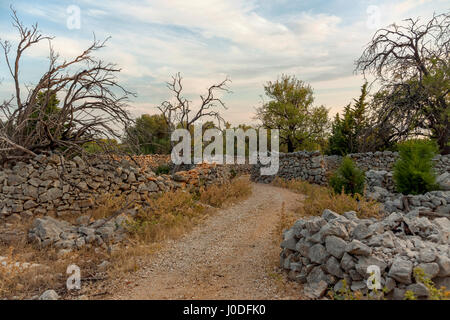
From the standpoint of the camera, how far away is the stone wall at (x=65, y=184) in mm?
7230

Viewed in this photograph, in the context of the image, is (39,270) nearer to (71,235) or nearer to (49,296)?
(49,296)

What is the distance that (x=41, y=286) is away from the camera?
4.16 meters

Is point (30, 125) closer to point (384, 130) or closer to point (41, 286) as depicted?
point (41, 286)

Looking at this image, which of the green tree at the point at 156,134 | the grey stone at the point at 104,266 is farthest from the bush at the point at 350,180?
the green tree at the point at 156,134

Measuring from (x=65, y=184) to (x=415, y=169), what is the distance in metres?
9.93

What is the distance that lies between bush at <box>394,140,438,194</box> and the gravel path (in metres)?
4.08

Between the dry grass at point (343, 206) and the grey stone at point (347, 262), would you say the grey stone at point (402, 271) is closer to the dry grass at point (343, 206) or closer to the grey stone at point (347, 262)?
the grey stone at point (347, 262)

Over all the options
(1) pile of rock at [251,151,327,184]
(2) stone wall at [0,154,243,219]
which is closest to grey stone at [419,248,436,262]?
(2) stone wall at [0,154,243,219]

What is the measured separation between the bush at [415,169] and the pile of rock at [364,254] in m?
3.38

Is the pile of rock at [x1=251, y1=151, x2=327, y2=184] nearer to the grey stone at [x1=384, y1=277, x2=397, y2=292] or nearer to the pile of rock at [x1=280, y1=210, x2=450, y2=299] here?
the pile of rock at [x1=280, y1=210, x2=450, y2=299]

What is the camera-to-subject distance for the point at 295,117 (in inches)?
899

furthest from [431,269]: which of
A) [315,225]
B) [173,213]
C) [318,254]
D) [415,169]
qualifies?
[173,213]

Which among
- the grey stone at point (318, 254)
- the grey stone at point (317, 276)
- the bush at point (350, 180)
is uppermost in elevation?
the bush at point (350, 180)
